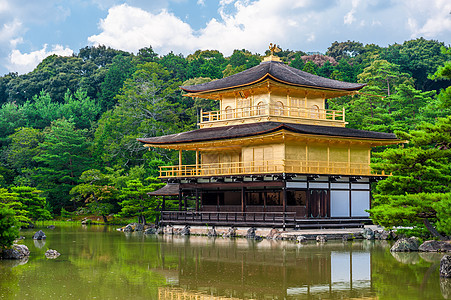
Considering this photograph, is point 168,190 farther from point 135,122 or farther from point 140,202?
point 135,122

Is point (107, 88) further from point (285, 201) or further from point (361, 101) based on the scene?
point (285, 201)

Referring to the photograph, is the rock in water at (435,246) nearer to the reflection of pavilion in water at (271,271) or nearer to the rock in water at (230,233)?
the reflection of pavilion in water at (271,271)

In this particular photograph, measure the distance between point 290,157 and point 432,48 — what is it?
53975 millimetres

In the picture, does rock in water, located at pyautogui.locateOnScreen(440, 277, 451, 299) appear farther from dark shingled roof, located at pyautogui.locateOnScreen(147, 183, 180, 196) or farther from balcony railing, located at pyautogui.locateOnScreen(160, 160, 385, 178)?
dark shingled roof, located at pyautogui.locateOnScreen(147, 183, 180, 196)

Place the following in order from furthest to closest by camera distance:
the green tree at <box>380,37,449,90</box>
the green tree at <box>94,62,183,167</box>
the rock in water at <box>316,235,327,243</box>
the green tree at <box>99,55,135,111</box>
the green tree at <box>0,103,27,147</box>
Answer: the green tree at <box>99,55,135,111</box>
the green tree at <box>380,37,449,90</box>
the green tree at <box>0,103,27,147</box>
the green tree at <box>94,62,183,167</box>
the rock in water at <box>316,235,327,243</box>

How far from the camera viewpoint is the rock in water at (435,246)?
2408 cm

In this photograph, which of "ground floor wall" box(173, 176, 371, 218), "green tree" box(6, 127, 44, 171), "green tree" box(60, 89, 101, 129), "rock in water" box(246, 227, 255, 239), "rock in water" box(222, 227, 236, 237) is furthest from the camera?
"green tree" box(60, 89, 101, 129)

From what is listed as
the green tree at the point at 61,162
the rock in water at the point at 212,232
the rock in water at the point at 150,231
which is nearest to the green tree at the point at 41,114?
the green tree at the point at 61,162

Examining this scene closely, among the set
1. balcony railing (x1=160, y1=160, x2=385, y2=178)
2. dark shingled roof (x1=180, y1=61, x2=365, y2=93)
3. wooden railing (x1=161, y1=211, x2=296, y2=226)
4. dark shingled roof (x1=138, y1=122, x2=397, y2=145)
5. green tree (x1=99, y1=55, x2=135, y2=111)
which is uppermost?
green tree (x1=99, y1=55, x2=135, y2=111)

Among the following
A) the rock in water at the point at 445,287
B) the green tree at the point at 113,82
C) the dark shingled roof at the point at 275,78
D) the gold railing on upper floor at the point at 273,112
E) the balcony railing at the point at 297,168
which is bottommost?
the rock in water at the point at 445,287

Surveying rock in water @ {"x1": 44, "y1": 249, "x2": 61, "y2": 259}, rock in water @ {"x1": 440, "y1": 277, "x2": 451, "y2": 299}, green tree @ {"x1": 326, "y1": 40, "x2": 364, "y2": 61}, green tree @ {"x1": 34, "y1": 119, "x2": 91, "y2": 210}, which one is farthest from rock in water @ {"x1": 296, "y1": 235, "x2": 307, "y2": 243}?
green tree @ {"x1": 326, "y1": 40, "x2": 364, "y2": 61}

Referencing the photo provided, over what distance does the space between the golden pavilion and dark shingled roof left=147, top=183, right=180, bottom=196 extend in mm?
71

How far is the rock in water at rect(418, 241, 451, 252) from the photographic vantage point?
79.0ft

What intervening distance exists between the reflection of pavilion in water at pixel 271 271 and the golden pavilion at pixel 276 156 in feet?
24.5
